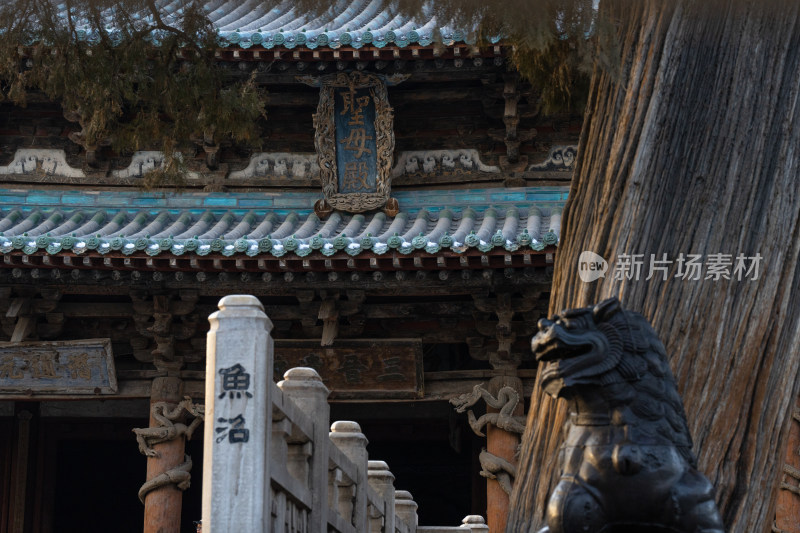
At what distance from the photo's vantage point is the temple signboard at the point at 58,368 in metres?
10.7

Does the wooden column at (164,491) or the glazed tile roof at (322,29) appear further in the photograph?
the glazed tile roof at (322,29)

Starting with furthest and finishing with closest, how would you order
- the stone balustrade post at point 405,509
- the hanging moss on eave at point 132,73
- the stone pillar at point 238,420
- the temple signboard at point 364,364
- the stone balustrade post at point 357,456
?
the temple signboard at point 364,364
the stone balustrade post at point 405,509
the stone balustrade post at point 357,456
the hanging moss on eave at point 132,73
the stone pillar at point 238,420

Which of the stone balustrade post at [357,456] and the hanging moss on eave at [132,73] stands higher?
the hanging moss on eave at [132,73]

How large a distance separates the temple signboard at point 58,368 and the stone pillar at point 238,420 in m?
6.34

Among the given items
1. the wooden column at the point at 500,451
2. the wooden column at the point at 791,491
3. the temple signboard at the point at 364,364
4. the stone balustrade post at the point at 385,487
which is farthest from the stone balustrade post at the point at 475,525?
the wooden column at the point at 791,491

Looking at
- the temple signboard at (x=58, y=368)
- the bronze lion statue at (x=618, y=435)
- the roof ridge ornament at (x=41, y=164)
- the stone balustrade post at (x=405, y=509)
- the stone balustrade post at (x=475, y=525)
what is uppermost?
the roof ridge ornament at (x=41, y=164)

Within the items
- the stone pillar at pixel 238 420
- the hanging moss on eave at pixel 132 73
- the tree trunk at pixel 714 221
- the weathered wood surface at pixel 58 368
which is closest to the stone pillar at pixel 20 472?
the weathered wood surface at pixel 58 368

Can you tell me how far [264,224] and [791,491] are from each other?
5304 mm

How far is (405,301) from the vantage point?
35.6 ft

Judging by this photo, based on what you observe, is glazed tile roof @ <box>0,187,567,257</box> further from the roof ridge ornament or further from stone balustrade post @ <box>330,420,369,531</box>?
stone balustrade post @ <box>330,420,369,531</box>

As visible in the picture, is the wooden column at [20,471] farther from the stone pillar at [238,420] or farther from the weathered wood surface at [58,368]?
the stone pillar at [238,420]

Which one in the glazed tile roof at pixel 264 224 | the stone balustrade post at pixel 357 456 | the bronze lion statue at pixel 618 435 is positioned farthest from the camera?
the glazed tile roof at pixel 264 224

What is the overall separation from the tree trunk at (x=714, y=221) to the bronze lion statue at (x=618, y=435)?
62 cm

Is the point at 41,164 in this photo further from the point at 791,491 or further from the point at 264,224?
the point at 791,491
